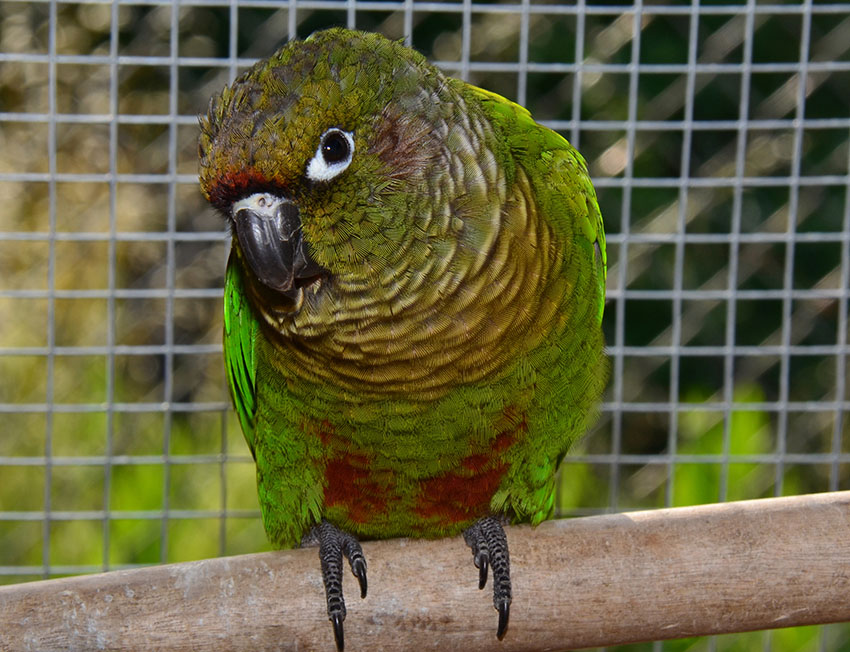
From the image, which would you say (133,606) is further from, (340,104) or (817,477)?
(817,477)

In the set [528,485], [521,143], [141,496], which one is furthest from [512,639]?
[141,496]

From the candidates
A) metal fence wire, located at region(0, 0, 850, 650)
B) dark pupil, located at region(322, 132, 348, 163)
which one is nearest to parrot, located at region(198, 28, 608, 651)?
dark pupil, located at region(322, 132, 348, 163)

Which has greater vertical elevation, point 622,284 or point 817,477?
point 622,284

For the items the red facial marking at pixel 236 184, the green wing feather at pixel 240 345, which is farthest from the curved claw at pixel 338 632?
the red facial marking at pixel 236 184

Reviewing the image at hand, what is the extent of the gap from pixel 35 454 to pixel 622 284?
5.29 ft

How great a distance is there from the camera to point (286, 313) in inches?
46.2

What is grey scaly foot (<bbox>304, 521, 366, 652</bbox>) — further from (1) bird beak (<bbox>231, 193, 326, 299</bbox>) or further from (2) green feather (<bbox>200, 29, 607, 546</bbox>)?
(1) bird beak (<bbox>231, 193, 326, 299</bbox>)

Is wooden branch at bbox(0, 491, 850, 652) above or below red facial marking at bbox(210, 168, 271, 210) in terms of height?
below

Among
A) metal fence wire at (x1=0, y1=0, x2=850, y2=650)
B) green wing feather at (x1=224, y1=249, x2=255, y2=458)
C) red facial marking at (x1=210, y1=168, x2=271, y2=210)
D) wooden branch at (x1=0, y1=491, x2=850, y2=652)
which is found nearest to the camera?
red facial marking at (x1=210, y1=168, x2=271, y2=210)

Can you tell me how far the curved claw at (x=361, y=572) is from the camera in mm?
1263

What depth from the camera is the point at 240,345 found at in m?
1.47

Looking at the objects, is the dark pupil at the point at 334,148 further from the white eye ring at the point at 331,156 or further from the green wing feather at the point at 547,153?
the green wing feather at the point at 547,153

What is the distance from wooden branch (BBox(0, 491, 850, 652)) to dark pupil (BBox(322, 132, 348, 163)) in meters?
0.56

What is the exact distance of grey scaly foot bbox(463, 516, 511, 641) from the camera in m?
1.25
